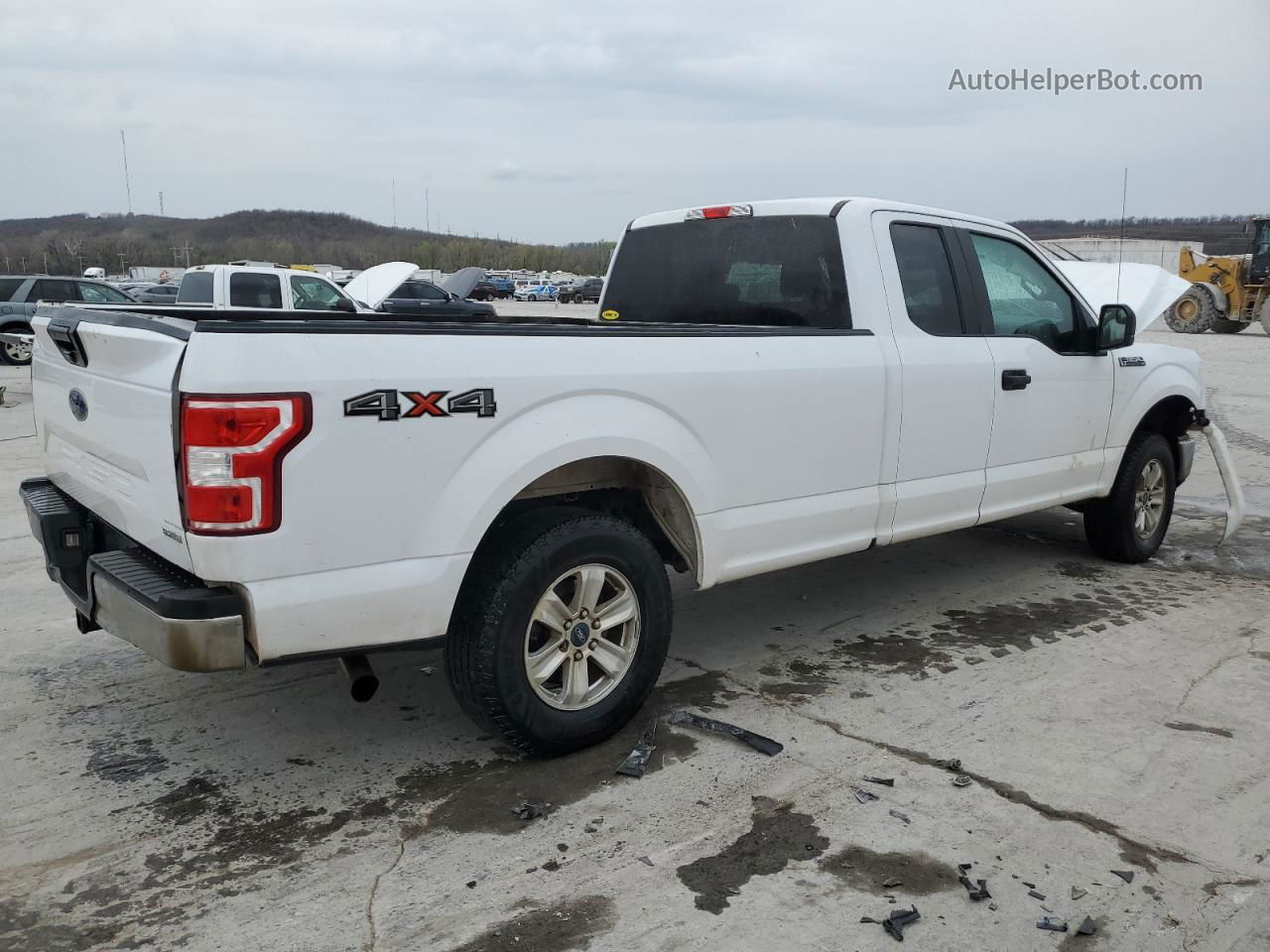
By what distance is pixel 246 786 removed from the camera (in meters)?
3.32

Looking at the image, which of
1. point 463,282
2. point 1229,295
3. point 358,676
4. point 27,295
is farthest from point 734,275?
point 1229,295

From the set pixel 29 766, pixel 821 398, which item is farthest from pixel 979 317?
pixel 29 766

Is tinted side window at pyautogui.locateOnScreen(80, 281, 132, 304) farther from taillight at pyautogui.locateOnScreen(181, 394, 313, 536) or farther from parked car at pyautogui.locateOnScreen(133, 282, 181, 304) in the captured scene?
taillight at pyautogui.locateOnScreen(181, 394, 313, 536)

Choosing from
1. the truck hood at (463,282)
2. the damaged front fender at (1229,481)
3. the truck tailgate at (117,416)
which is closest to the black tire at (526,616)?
the truck tailgate at (117,416)

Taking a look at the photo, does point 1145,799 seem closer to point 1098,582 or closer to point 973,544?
point 1098,582

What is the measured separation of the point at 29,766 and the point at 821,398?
3.19 metres

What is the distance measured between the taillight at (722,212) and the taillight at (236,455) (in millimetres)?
2798

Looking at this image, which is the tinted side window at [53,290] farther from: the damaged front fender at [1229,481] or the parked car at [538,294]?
the parked car at [538,294]

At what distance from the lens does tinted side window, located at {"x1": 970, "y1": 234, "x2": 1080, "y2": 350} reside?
5.04 meters

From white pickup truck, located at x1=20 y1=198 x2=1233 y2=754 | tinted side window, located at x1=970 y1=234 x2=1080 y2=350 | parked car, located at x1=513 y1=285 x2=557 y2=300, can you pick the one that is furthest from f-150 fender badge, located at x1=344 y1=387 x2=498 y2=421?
parked car, located at x1=513 y1=285 x2=557 y2=300

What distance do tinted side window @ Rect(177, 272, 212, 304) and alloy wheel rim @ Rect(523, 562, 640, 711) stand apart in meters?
10.4

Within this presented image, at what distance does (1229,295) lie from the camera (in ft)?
91.1

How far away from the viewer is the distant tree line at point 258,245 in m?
119

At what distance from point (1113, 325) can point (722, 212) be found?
2229 mm
